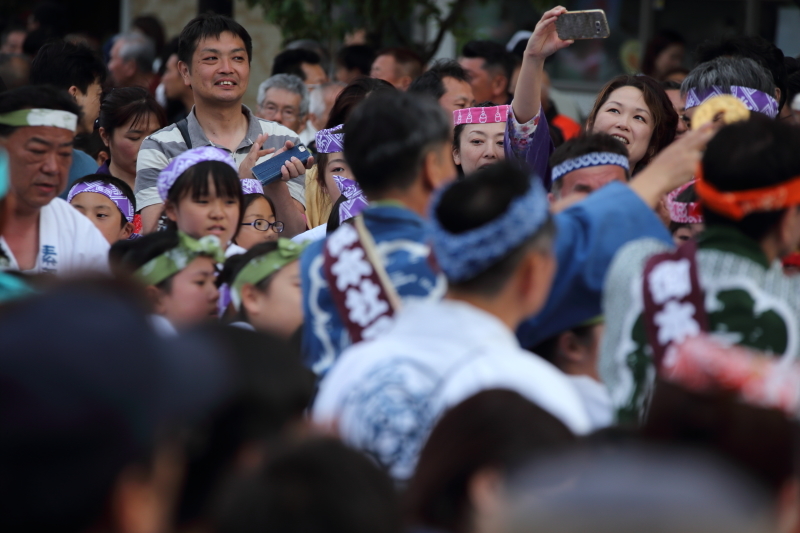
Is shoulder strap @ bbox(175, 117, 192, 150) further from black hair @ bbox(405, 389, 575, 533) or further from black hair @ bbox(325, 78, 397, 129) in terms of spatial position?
black hair @ bbox(405, 389, 575, 533)

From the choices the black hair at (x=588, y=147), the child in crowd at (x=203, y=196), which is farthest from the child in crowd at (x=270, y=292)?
the black hair at (x=588, y=147)

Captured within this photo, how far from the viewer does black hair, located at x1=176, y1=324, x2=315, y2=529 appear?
5.19 feet

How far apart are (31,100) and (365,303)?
4.88ft

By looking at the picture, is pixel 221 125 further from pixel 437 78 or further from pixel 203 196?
pixel 203 196

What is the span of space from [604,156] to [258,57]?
7872 mm

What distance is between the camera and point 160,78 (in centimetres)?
813

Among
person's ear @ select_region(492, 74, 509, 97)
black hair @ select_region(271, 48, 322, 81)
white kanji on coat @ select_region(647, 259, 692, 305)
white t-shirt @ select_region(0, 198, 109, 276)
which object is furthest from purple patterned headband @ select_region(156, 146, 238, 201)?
black hair @ select_region(271, 48, 322, 81)

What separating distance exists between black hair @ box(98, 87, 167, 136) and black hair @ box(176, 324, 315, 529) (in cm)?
368

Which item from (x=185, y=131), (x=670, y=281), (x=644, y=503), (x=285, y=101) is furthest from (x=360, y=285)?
(x=285, y=101)

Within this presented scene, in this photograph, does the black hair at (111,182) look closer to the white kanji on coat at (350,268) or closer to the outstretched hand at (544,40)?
the outstretched hand at (544,40)

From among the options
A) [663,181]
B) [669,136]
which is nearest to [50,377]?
[663,181]

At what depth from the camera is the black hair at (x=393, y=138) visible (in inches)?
94.8

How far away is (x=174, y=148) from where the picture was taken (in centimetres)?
457

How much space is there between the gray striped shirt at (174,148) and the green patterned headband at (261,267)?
4.59 ft
